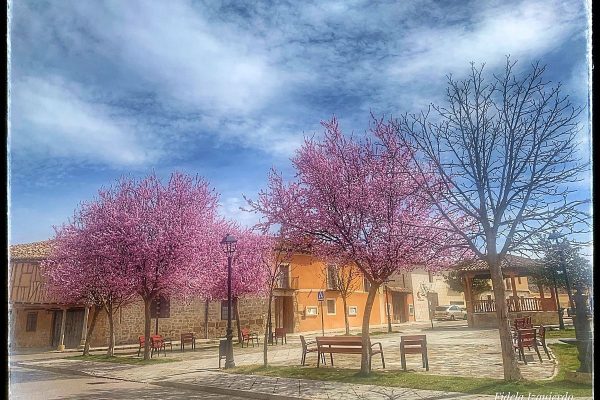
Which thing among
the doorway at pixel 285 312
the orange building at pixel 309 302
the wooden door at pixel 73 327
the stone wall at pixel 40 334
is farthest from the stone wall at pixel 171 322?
the orange building at pixel 309 302

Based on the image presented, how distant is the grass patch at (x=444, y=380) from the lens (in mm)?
6180

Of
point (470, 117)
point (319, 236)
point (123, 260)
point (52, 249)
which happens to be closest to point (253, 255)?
point (123, 260)

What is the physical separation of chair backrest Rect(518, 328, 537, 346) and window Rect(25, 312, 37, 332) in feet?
67.8

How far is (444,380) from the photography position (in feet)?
24.3

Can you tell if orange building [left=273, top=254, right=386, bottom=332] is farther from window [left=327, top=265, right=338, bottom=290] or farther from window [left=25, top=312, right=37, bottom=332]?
window [left=25, top=312, right=37, bottom=332]

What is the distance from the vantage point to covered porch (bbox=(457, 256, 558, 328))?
8769 mm

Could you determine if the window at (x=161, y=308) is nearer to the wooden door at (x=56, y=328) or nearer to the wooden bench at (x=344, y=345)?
the wooden door at (x=56, y=328)

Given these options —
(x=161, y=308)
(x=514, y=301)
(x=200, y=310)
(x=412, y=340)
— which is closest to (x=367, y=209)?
(x=412, y=340)

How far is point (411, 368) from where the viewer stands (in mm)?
8984

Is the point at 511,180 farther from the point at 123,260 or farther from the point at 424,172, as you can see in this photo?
the point at 123,260

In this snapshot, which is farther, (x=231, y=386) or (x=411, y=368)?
(x=411, y=368)

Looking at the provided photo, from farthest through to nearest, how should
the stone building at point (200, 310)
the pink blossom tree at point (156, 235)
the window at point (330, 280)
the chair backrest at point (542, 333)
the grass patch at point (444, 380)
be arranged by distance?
the window at point (330, 280)
the stone building at point (200, 310)
the pink blossom tree at point (156, 235)
the chair backrest at point (542, 333)
the grass patch at point (444, 380)

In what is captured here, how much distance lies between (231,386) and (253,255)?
11438mm

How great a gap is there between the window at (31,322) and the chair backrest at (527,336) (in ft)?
67.8
